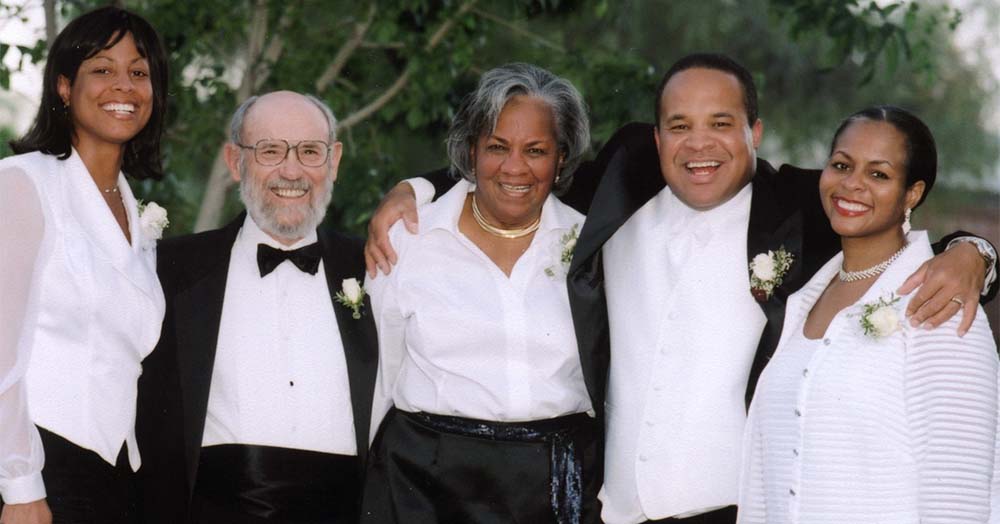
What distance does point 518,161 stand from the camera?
4.24m

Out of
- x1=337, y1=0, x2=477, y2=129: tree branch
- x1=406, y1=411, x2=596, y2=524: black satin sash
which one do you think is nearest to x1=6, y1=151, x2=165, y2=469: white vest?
x1=406, y1=411, x2=596, y2=524: black satin sash

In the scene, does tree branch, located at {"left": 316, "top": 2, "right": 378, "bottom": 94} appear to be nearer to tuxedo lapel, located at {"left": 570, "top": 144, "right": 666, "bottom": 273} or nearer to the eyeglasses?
the eyeglasses

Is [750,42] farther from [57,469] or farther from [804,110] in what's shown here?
[57,469]

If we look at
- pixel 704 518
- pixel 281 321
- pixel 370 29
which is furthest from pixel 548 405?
pixel 370 29

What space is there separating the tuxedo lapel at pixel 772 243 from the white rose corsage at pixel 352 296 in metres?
1.32

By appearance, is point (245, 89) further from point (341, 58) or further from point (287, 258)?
point (287, 258)

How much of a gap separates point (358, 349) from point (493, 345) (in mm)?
489

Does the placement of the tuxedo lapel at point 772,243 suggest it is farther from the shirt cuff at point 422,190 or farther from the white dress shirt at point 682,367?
the shirt cuff at point 422,190

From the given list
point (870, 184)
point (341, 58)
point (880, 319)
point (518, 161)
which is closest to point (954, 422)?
point (880, 319)

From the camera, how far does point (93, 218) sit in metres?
3.85

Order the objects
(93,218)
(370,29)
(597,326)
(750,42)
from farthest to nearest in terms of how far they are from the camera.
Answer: (750,42) → (370,29) → (597,326) → (93,218)

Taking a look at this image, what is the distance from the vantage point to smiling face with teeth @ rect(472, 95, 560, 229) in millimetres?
4238

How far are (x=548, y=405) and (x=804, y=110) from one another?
247 inches

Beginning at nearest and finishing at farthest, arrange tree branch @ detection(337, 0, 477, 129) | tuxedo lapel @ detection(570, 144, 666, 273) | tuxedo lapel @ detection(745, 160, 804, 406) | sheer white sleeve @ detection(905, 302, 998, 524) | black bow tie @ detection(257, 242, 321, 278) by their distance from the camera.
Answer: sheer white sleeve @ detection(905, 302, 998, 524) → tuxedo lapel @ detection(745, 160, 804, 406) → tuxedo lapel @ detection(570, 144, 666, 273) → black bow tie @ detection(257, 242, 321, 278) → tree branch @ detection(337, 0, 477, 129)
